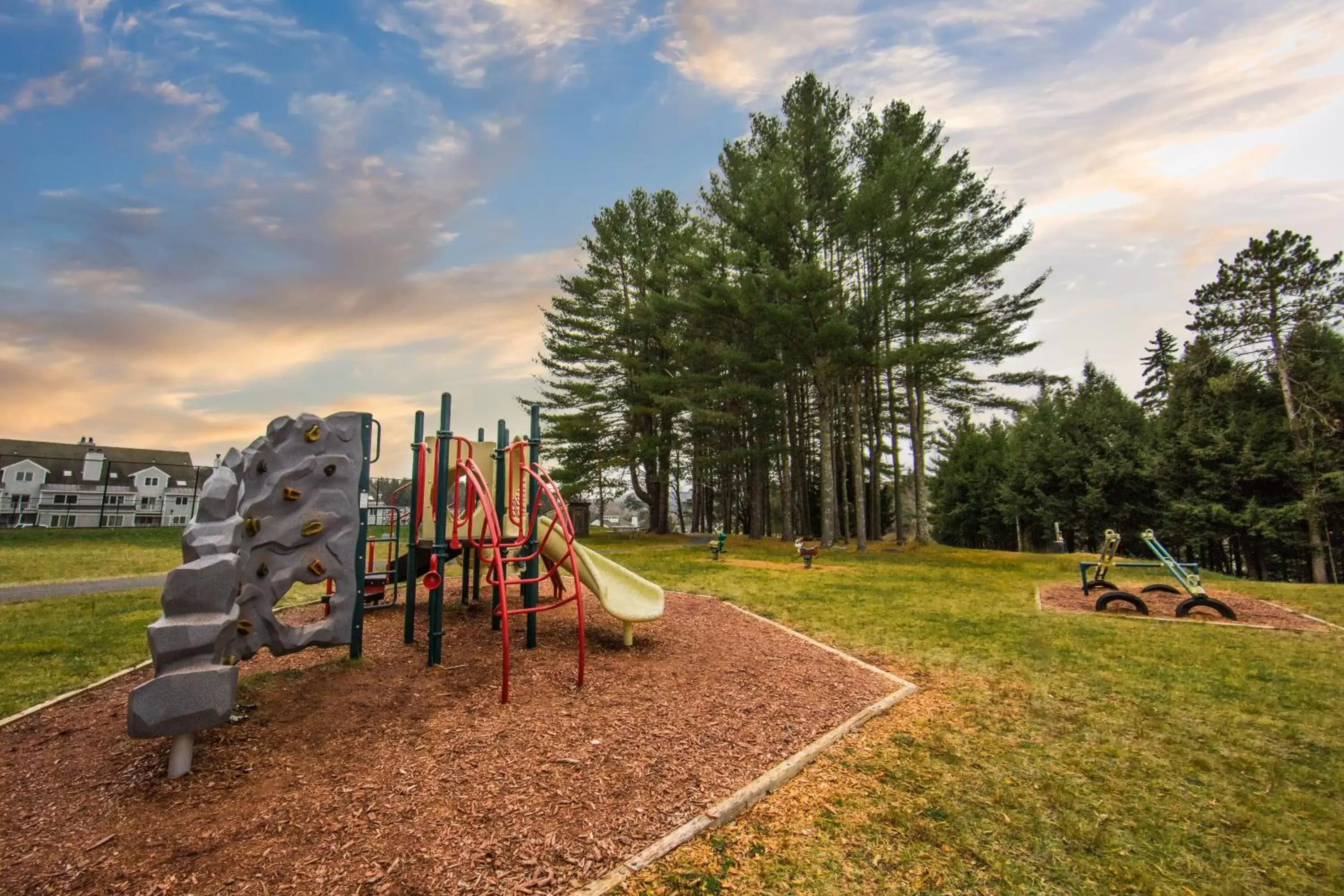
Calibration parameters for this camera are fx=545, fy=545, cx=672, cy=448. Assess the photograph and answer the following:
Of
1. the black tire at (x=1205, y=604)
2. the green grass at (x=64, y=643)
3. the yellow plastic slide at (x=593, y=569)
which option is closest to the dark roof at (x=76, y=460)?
the green grass at (x=64, y=643)

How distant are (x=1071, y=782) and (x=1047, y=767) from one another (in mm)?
177

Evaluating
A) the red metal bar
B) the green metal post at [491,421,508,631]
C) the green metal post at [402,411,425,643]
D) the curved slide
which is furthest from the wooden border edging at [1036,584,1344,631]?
the green metal post at [402,411,425,643]

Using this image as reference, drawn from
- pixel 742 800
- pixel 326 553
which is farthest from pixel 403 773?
pixel 326 553

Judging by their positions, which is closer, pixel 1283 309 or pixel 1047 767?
pixel 1047 767

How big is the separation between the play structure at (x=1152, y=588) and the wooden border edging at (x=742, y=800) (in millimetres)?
5236

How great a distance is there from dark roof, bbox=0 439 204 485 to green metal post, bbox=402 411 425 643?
32.3 meters

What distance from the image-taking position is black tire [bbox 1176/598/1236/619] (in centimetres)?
695

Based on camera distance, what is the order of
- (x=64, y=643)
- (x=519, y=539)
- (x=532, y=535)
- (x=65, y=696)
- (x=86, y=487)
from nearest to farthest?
(x=65, y=696) → (x=532, y=535) → (x=519, y=539) → (x=64, y=643) → (x=86, y=487)

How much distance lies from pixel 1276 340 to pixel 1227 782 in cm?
2285

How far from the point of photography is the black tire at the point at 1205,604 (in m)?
6.95

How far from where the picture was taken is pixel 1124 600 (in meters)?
7.54

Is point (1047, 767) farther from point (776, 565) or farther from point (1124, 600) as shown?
point (776, 565)

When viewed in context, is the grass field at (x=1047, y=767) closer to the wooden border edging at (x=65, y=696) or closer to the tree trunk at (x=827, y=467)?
the wooden border edging at (x=65, y=696)

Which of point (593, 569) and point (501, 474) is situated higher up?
point (501, 474)
